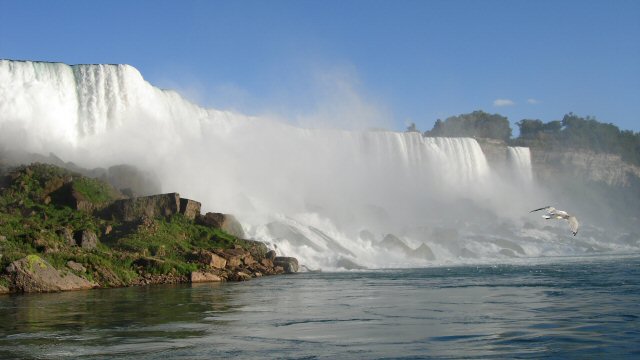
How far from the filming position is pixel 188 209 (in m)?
40.3

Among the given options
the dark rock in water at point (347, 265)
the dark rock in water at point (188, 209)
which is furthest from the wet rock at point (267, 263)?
the dark rock in water at point (347, 265)

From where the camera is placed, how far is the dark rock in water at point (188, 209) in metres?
40.0

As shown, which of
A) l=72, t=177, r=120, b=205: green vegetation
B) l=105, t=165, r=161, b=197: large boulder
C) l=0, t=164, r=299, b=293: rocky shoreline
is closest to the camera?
l=0, t=164, r=299, b=293: rocky shoreline

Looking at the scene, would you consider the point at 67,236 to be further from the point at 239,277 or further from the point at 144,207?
the point at 144,207

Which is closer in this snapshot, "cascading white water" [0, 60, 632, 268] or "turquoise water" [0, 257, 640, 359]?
"turquoise water" [0, 257, 640, 359]

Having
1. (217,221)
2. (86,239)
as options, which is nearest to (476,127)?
(217,221)

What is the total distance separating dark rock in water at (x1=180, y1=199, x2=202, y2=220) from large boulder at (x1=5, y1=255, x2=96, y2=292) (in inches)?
538

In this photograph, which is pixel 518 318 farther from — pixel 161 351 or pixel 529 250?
pixel 529 250

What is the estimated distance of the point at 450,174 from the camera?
84125mm

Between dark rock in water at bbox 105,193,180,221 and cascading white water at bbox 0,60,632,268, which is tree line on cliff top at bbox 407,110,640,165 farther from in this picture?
dark rock in water at bbox 105,193,180,221

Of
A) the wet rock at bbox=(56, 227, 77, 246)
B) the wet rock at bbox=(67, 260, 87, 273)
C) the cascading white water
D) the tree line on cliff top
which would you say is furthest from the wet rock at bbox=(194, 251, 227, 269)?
Answer: the tree line on cliff top

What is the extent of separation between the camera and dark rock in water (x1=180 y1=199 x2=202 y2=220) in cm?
4003

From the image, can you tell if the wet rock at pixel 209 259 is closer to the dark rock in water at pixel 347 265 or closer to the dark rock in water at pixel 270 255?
the dark rock in water at pixel 270 255

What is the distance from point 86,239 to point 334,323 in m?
19.0
